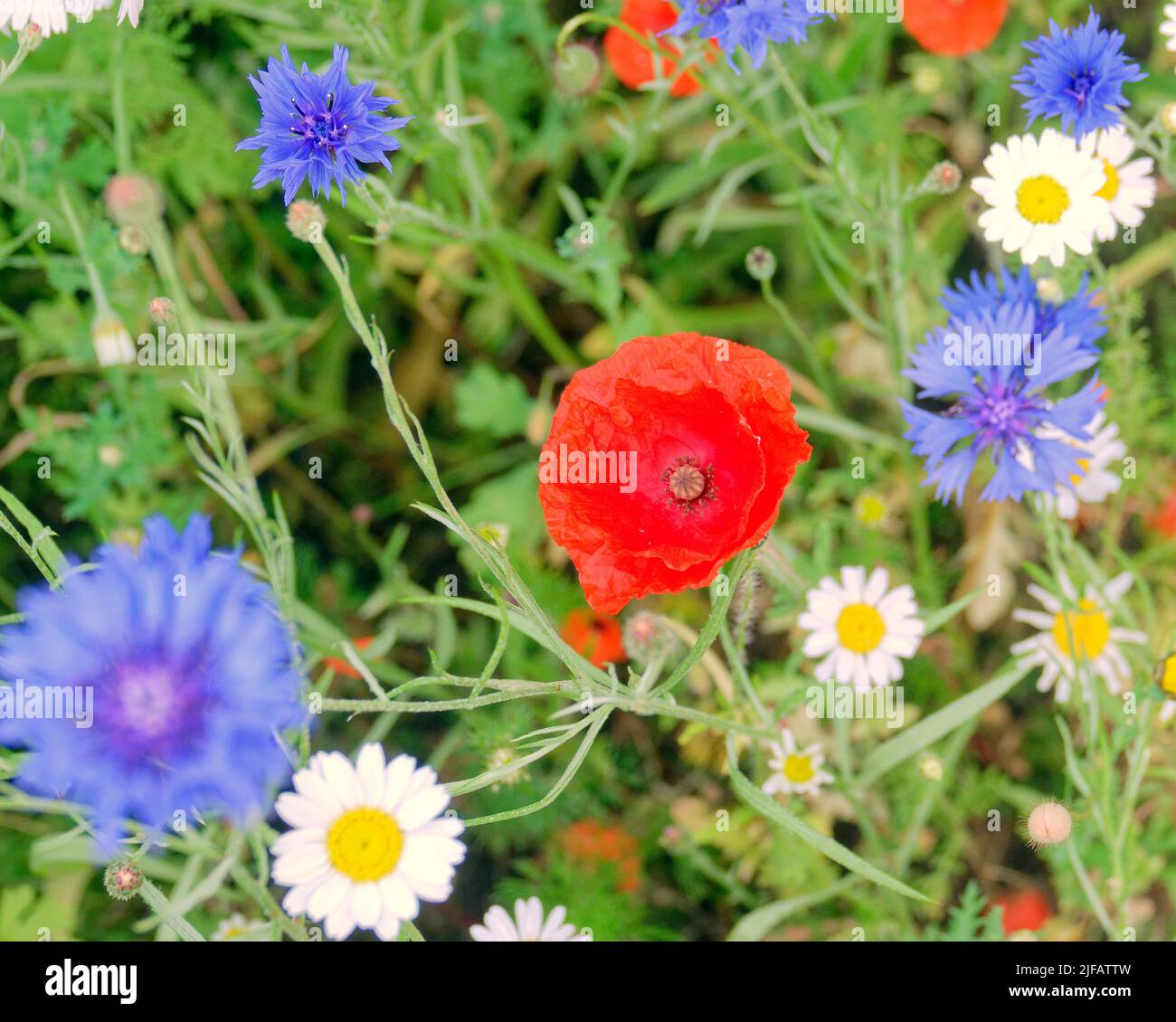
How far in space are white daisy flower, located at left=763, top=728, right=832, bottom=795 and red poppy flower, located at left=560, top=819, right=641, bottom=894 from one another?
0.40 metres

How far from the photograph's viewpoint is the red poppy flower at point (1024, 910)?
1.53 metres

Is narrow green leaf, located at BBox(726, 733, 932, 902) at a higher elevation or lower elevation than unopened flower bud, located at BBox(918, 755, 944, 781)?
lower

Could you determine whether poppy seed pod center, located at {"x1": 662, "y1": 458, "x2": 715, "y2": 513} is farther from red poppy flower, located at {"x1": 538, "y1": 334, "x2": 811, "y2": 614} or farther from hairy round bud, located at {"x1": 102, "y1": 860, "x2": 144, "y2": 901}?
hairy round bud, located at {"x1": 102, "y1": 860, "x2": 144, "y2": 901}

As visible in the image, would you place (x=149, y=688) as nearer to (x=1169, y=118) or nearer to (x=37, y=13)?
(x=37, y=13)

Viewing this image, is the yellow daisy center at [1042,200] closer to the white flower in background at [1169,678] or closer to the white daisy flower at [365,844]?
the white flower in background at [1169,678]

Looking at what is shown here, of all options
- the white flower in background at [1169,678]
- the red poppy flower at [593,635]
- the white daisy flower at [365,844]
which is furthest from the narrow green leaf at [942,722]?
the white daisy flower at [365,844]

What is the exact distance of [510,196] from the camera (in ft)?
6.08

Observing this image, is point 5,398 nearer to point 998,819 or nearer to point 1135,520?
point 998,819

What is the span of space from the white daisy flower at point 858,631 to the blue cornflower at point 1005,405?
188 millimetres

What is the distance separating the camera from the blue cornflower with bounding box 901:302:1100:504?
42.8 inches

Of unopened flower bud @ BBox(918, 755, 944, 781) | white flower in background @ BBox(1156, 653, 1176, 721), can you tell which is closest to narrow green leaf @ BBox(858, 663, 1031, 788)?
unopened flower bud @ BBox(918, 755, 944, 781)

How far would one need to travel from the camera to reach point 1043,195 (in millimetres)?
1114
